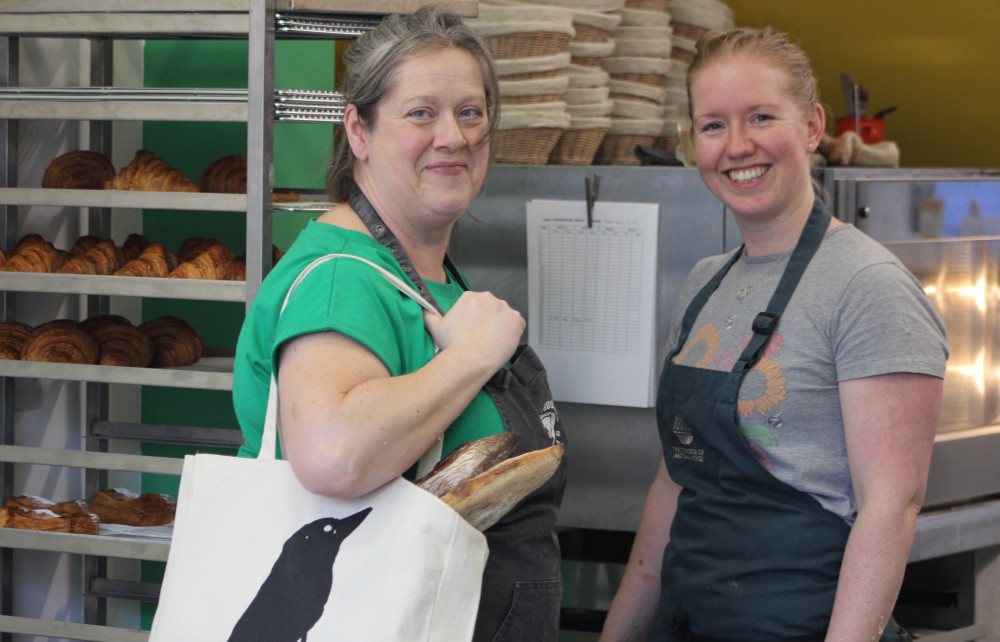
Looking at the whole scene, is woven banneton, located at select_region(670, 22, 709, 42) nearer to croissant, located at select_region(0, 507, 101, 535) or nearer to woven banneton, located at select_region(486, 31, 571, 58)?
woven banneton, located at select_region(486, 31, 571, 58)

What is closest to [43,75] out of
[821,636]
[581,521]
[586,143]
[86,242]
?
[86,242]

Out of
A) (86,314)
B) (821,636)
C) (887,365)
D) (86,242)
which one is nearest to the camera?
(887,365)

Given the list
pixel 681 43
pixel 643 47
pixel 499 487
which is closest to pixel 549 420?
pixel 499 487

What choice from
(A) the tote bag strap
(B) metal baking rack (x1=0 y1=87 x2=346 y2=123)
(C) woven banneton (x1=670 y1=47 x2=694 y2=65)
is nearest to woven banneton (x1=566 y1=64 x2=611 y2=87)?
(C) woven banneton (x1=670 y1=47 x2=694 y2=65)

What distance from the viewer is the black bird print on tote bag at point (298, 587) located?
1.02 metres

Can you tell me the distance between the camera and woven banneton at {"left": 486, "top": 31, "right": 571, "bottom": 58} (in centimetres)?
227

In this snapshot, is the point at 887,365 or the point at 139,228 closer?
the point at 887,365

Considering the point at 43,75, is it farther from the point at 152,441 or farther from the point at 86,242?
the point at 152,441

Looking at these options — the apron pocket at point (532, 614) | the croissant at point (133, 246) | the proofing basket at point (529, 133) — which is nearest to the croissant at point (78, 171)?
the croissant at point (133, 246)

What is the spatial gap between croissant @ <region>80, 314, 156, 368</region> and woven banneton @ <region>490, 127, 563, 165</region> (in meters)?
0.94

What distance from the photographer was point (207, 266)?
2031 mm

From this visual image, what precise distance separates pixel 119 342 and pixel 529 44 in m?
1.18

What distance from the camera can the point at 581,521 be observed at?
2.29 m

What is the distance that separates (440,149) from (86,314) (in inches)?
56.9
